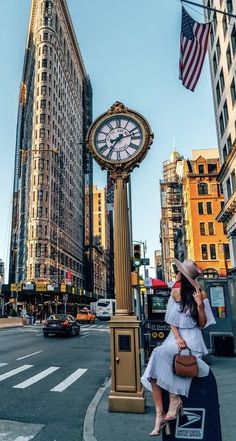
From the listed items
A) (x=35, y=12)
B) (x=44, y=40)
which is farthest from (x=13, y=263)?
(x=35, y=12)

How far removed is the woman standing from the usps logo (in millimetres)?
85

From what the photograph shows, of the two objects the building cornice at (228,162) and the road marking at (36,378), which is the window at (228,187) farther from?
the road marking at (36,378)

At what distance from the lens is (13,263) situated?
107062 mm

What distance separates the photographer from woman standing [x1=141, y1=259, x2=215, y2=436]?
12.1ft

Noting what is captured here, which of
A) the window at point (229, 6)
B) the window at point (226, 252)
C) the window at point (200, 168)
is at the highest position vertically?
the window at point (229, 6)

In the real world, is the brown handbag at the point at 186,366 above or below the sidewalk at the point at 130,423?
above

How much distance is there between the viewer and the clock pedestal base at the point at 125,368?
631 centimetres

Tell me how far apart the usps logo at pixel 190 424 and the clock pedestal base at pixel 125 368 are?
A: 9.13ft

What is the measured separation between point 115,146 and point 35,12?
107 metres

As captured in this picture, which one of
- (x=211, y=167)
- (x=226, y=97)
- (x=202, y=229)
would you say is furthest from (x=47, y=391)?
(x=211, y=167)

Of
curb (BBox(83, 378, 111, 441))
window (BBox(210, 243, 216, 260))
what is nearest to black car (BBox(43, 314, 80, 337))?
curb (BBox(83, 378, 111, 441))

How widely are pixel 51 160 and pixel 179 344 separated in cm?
8188

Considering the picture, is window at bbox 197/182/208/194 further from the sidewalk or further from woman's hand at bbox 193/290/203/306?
woman's hand at bbox 193/290/203/306

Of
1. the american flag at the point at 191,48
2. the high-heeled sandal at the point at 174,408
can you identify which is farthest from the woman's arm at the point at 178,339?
the american flag at the point at 191,48
